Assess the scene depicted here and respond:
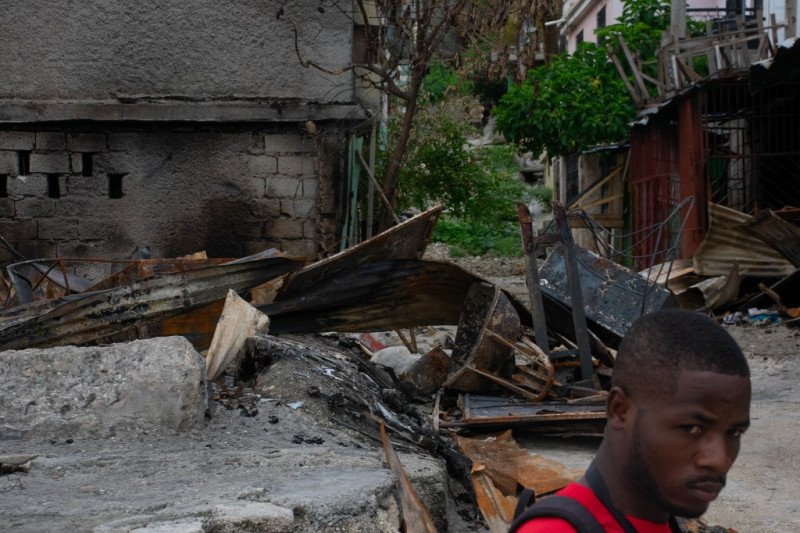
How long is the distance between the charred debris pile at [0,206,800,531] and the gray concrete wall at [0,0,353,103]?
99.7 inches

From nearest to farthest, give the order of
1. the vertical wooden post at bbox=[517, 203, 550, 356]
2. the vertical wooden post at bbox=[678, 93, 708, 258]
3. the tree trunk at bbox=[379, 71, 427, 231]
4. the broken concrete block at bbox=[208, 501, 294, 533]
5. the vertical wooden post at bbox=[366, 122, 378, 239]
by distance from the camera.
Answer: the broken concrete block at bbox=[208, 501, 294, 533], the vertical wooden post at bbox=[517, 203, 550, 356], the tree trunk at bbox=[379, 71, 427, 231], the vertical wooden post at bbox=[366, 122, 378, 239], the vertical wooden post at bbox=[678, 93, 708, 258]

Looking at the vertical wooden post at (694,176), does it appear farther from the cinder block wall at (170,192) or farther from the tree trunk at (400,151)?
the cinder block wall at (170,192)

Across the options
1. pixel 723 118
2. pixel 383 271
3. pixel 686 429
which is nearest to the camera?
pixel 686 429

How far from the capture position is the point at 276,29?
389 inches

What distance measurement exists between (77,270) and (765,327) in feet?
23.9

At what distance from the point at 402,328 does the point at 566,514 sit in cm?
553

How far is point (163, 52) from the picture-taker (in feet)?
32.3

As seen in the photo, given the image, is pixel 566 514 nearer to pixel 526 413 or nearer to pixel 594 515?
pixel 594 515

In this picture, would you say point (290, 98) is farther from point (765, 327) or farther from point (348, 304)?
point (765, 327)

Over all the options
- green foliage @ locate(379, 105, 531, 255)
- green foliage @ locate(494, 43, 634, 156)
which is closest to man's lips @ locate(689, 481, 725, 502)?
green foliage @ locate(379, 105, 531, 255)

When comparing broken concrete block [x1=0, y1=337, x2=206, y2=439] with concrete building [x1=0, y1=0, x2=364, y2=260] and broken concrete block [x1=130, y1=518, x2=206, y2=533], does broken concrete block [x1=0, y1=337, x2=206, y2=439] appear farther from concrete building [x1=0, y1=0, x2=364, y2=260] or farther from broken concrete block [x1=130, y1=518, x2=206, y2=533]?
concrete building [x1=0, y1=0, x2=364, y2=260]

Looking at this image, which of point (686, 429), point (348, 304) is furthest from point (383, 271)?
point (686, 429)

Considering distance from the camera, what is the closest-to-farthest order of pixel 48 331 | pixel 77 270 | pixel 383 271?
pixel 48 331 → pixel 383 271 → pixel 77 270

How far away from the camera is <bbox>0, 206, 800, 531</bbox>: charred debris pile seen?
520 cm
